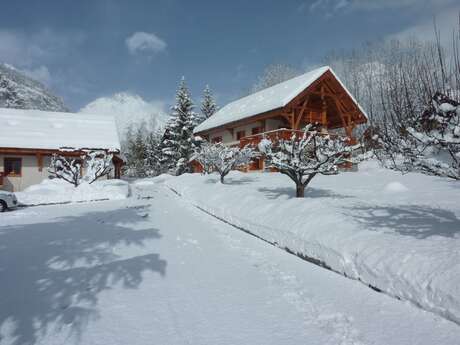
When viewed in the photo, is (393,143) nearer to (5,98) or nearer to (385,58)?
(385,58)

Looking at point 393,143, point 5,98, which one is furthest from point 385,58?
point 5,98

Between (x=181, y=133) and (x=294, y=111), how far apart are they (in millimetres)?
17117

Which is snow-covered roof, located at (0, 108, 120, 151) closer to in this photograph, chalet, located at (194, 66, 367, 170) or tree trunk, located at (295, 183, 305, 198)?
chalet, located at (194, 66, 367, 170)

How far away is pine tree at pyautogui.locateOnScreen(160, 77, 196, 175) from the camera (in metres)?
33.2

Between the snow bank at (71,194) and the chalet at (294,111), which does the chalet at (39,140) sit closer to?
the snow bank at (71,194)

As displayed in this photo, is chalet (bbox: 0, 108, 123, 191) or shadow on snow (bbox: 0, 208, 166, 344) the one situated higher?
chalet (bbox: 0, 108, 123, 191)

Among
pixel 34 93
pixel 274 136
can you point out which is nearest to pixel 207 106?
pixel 274 136

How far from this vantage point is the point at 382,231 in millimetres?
4582

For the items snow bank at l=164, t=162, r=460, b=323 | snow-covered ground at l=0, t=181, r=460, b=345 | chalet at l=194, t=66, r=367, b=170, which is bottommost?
snow-covered ground at l=0, t=181, r=460, b=345

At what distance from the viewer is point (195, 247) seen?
19.6 ft

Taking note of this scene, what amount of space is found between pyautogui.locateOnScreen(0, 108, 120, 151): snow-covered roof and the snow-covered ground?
1797 centimetres

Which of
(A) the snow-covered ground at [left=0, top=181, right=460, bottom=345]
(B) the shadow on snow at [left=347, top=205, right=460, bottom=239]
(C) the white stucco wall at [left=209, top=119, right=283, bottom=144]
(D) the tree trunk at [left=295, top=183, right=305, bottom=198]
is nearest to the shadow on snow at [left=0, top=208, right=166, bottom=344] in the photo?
(A) the snow-covered ground at [left=0, top=181, right=460, bottom=345]

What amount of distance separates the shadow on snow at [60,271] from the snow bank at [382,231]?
2.55 meters

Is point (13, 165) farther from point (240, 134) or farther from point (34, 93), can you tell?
point (34, 93)
